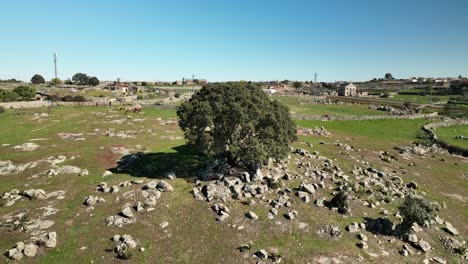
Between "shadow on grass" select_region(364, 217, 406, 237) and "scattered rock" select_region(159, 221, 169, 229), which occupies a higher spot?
"scattered rock" select_region(159, 221, 169, 229)

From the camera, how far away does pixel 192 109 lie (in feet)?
128

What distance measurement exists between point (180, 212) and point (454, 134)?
8311 cm

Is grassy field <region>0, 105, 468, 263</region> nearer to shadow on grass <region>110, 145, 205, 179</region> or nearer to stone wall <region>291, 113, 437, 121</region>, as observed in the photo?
shadow on grass <region>110, 145, 205, 179</region>

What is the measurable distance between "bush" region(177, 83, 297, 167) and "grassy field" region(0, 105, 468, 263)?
511cm

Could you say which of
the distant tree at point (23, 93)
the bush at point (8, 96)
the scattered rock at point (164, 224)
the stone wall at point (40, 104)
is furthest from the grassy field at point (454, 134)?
the distant tree at point (23, 93)

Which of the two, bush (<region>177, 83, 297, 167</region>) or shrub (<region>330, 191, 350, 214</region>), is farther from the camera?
bush (<region>177, 83, 297, 167</region>)

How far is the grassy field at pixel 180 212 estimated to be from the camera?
84.3ft

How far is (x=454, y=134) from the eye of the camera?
271ft

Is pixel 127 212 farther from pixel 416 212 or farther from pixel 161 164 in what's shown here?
pixel 416 212

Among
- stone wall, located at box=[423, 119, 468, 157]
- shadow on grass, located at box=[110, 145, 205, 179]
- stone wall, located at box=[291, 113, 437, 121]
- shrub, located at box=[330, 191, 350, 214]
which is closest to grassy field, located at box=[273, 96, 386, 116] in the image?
stone wall, located at box=[291, 113, 437, 121]

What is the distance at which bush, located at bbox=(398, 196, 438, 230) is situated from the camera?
97.8 feet

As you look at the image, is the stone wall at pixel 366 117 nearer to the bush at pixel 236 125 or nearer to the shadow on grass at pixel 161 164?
the shadow on grass at pixel 161 164

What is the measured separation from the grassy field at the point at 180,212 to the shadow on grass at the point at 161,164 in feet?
0.98

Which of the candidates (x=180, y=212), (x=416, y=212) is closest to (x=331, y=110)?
(x=416, y=212)
